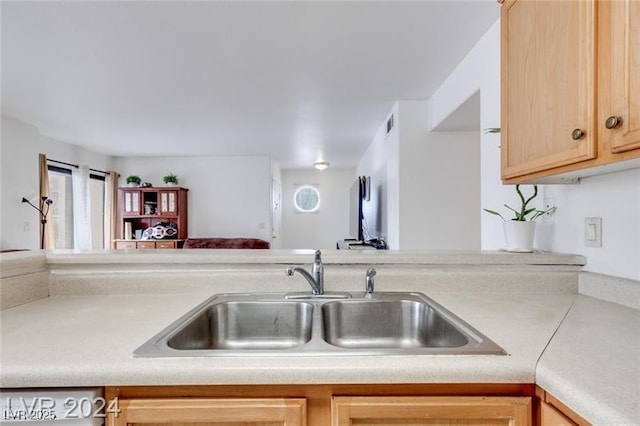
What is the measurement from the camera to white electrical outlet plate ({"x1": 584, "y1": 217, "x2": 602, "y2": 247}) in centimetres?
126

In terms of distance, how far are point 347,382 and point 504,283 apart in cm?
95

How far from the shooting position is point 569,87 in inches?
39.5

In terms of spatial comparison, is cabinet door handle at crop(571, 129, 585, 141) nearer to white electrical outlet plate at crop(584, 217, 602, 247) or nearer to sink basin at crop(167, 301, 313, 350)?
white electrical outlet plate at crop(584, 217, 602, 247)

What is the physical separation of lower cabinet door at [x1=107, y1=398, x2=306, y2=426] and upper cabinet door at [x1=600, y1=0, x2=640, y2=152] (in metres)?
1.02

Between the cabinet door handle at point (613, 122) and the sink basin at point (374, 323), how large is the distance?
0.77 metres

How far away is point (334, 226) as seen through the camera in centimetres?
814

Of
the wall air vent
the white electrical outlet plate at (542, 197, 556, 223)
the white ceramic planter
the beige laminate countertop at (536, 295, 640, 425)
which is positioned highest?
the wall air vent

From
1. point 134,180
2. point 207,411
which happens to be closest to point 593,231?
point 207,411

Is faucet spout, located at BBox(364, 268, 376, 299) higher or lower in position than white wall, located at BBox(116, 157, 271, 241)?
lower

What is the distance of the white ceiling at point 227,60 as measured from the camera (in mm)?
1856

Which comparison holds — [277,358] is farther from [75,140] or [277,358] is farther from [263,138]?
[75,140]

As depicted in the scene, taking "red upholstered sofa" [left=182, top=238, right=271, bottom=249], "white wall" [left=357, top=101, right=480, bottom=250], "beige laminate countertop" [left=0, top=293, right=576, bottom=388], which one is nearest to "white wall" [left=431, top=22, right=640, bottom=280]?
"beige laminate countertop" [left=0, top=293, right=576, bottom=388]

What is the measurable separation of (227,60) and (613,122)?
7.46 ft

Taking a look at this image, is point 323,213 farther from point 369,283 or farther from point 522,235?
point 369,283
